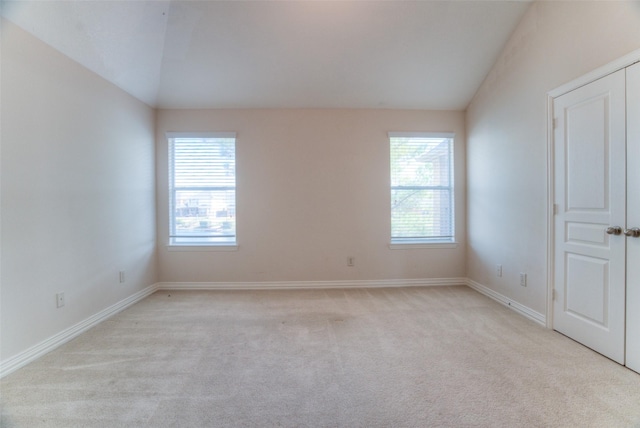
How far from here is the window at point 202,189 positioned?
3.76 m

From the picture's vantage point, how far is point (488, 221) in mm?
3404

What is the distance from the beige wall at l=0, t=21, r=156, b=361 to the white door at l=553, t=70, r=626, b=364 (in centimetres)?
436

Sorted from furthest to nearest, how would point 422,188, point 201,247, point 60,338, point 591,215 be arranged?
point 422,188, point 201,247, point 60,338, point 591,215

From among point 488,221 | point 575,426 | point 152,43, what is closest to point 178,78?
point 152,43

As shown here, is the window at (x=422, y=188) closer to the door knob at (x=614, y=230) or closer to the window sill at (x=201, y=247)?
the door knob at (x=614, y=230)

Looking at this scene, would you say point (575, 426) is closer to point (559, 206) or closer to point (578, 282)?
point (578, 282)

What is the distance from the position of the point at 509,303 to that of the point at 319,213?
2.46 meters

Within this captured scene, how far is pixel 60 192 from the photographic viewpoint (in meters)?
2.33

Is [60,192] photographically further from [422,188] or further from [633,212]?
[633,212]

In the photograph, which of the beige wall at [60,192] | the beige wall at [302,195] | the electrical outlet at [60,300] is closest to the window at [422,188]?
the beige wall at [302,195]

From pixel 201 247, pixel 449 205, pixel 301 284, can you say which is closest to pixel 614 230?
pixel 449 205

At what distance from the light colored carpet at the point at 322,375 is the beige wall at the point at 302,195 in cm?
96

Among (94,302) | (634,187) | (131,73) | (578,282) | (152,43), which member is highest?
(152,43)

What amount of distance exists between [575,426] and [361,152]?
3165 mm
